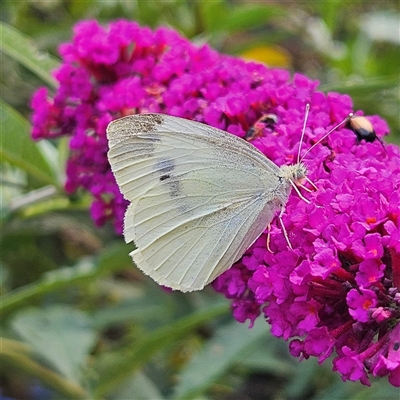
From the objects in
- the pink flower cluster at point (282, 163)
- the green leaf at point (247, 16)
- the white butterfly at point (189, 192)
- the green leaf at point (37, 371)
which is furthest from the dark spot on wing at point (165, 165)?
the green leaf at point (247, 16)

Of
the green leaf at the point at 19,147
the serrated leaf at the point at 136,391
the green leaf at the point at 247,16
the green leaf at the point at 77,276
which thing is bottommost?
the serrated leaf at the point at 136,391

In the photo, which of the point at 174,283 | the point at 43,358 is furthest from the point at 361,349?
the point at 43,358

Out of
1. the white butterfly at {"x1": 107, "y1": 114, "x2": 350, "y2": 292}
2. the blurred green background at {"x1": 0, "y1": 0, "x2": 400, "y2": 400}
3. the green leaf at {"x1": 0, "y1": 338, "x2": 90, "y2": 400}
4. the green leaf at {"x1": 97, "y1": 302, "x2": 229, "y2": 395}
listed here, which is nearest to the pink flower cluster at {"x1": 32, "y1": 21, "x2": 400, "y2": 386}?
the white butterfly at {"x1": 107, "y1": 114, "x2": 350, "y2": 292}

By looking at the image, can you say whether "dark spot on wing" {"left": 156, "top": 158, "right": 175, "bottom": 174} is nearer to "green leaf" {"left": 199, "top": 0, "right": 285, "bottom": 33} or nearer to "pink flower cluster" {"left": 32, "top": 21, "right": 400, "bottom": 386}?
"pink flower cluster" {"left": 32, "top": 21, "right": 400, "bottom": 386}

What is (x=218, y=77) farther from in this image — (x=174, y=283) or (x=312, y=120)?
(x=174, y=283)

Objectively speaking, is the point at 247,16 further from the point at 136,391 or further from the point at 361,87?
the point at 136,391

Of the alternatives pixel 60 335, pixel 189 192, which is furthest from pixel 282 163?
pixel 60 335

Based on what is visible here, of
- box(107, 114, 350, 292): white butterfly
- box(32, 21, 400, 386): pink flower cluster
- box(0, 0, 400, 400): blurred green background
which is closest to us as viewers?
box(32, 21, 400, 386): pink flower cluster

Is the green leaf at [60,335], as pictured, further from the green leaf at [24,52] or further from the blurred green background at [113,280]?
the green leaf at [24,52]
